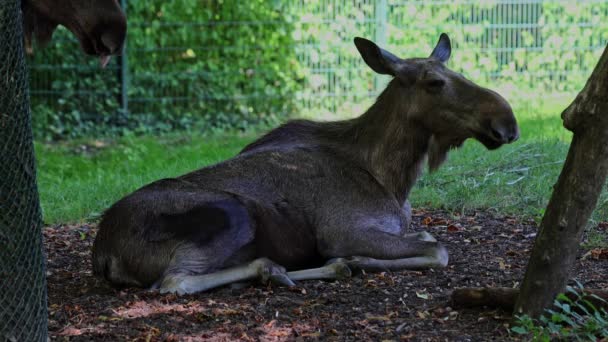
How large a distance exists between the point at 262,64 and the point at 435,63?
8.52 m

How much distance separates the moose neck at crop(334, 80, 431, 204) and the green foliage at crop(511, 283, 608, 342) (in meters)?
2.42

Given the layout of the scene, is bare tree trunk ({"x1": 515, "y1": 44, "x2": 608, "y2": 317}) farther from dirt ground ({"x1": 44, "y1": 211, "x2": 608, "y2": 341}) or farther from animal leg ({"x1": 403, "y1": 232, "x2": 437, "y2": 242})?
animal leg ({"x1": 403, "y1": 232, "x2": 437, "y2": 242})

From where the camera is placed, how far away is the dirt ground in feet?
16.4

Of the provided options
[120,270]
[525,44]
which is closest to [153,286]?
[120,270]

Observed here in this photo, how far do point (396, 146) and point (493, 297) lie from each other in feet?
7.18

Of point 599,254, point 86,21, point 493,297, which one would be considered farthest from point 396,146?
point 86,21

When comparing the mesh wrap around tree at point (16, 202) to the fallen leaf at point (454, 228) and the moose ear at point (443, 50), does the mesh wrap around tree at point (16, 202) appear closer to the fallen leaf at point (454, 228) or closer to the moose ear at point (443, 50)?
the moose ear at point (443, 50)

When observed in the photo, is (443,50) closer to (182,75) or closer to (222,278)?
(222,278)

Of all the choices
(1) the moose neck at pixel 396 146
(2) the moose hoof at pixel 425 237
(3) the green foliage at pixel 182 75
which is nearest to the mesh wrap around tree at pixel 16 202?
(1) the moose neck at pixel 396 146

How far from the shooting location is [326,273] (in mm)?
6277

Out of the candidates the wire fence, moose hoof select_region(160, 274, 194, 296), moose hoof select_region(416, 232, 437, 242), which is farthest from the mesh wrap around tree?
the wire fence

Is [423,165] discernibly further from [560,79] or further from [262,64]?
[560,79]

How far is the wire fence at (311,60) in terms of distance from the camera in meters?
15.0

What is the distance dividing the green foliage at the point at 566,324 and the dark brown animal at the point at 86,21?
3737 mm
